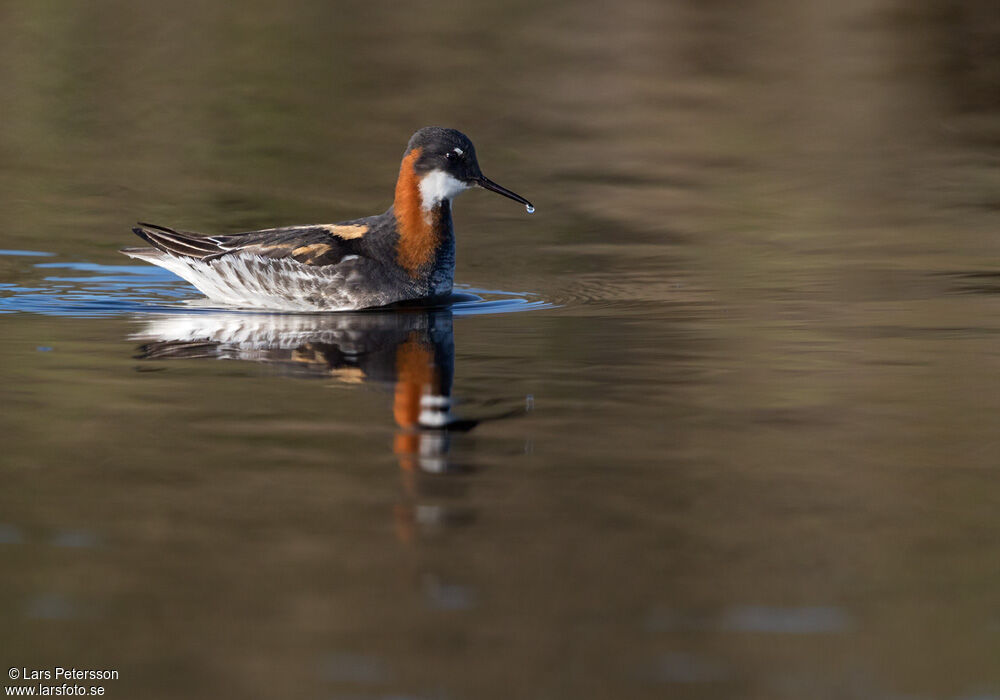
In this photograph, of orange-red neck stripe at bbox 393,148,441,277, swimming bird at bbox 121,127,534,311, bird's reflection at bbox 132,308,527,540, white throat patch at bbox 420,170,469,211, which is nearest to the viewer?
bird's reflection at bbox 132,308,527,540

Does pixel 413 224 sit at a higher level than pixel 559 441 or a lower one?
higher

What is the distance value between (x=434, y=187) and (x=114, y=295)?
2.91 meters

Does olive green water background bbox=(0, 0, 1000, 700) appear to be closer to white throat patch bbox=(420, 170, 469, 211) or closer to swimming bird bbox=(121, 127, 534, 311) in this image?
swimming bird bbox=(121, 127, 534, 311)

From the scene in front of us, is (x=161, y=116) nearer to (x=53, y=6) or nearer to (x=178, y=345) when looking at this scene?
(x=53, y=6)

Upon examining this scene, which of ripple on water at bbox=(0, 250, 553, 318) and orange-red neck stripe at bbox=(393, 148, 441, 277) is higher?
orange-red neck stripe at bbox=(393, 148, 441, 277)

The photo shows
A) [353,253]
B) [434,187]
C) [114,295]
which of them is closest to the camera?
[353,253]

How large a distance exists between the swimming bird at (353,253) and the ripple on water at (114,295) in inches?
10.1

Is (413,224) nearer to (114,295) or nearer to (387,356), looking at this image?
(114,295)

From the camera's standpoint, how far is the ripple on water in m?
13.1

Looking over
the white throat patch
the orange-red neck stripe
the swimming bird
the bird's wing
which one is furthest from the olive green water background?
the white throat patch

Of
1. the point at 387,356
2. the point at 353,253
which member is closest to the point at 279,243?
the point at 353,253

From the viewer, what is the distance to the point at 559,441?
27.9 ft

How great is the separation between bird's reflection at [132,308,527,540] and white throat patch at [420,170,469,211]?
114 centimetres

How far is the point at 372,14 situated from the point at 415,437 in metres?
26.6
